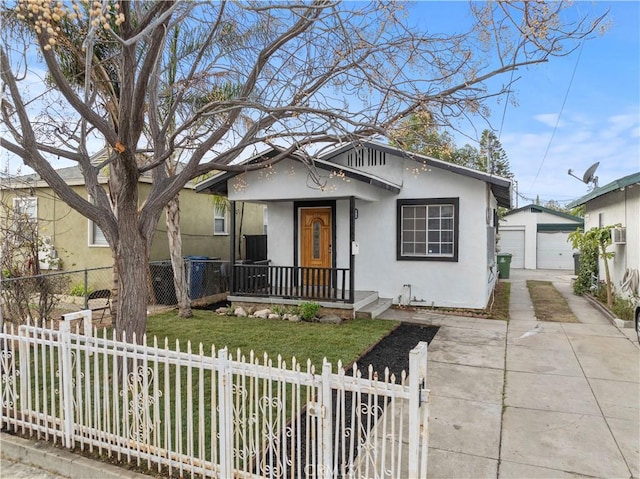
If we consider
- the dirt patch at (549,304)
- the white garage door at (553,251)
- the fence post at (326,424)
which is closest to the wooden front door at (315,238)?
the dirt patch at (549,304)

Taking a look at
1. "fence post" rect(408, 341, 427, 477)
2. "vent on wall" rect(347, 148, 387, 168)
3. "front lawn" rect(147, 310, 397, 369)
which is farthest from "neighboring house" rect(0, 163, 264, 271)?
"fence post" rect(408, 341, 427, 477)

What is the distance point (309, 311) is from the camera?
8.91 metres

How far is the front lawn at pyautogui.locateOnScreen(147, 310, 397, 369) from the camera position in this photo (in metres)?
6.52

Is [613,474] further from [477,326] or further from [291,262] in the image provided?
[291,262]

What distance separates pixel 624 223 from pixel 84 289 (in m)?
12.9

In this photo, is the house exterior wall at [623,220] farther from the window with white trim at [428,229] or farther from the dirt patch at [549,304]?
the window with white trim at [428,229]

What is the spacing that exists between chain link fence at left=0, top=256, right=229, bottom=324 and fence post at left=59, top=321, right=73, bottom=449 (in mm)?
3570

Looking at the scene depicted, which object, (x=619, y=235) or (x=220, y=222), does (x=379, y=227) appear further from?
(x=220, y=222)

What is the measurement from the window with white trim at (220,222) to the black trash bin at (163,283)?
12.7ft

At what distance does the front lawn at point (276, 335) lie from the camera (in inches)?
257

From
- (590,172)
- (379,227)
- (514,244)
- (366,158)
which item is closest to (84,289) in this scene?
(379,227)

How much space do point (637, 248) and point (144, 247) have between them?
9769mm

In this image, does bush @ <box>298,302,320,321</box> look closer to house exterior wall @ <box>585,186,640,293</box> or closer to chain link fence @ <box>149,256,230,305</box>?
chain link fence @ <box>149,256,230,305</box>

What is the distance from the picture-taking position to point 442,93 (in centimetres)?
538
